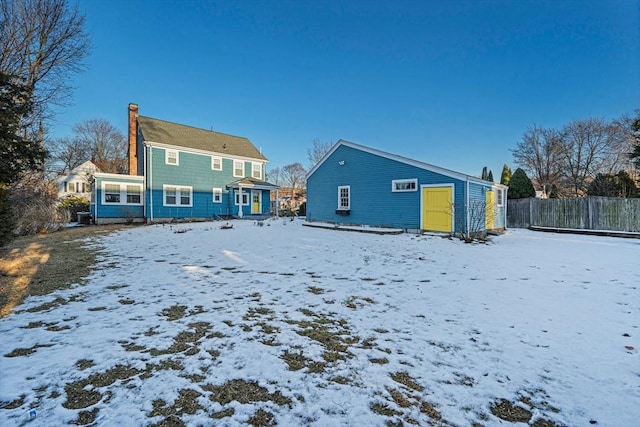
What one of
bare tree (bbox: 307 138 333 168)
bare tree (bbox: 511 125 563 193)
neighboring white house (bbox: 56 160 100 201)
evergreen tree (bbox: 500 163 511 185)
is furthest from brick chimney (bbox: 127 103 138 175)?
bare tree (bbox: 511 125 563 193)

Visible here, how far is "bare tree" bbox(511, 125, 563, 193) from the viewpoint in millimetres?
26359

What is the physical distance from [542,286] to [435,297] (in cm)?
234

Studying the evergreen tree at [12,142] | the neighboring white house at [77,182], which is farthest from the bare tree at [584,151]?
the neighboring white house at [77,182]

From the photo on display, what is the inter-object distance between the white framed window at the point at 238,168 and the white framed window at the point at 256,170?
1.11 metres

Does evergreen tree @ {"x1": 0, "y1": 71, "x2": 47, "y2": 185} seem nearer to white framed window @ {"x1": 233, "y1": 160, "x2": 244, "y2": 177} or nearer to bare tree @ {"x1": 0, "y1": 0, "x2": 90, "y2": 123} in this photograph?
bare tree @ {"x1": 0, "y1": 0, "x2": 90, "y2": 123}

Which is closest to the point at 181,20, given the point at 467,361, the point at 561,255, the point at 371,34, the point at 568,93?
the point at 371,34

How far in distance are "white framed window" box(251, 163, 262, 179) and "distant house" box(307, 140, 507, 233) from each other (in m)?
8.41

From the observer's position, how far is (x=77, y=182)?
3144 cm

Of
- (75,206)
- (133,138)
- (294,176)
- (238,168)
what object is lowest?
(75,206)

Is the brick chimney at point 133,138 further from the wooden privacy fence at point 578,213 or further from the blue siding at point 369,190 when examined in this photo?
the wooden privacy fence at point 578,213

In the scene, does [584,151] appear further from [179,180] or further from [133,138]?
[133,138]

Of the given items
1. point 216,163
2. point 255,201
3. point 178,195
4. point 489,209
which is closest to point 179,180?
point 178,195

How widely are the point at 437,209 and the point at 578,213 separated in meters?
9.09

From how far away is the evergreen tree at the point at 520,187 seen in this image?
63.6 ft
